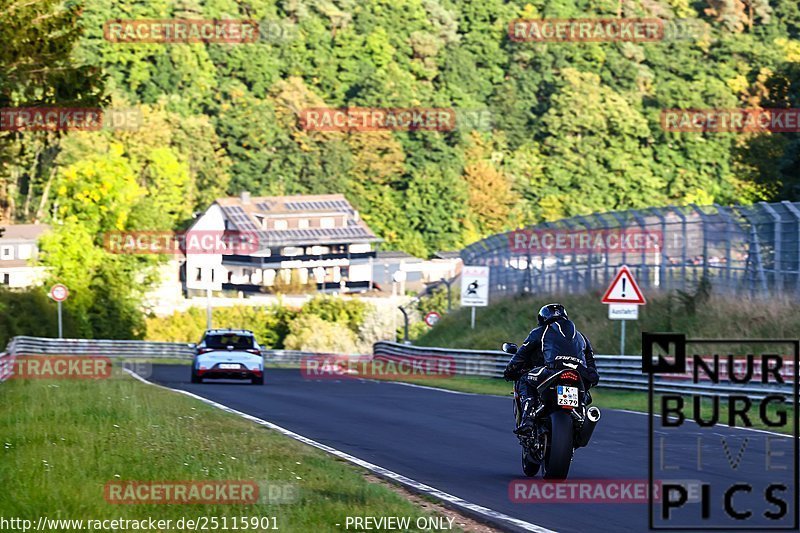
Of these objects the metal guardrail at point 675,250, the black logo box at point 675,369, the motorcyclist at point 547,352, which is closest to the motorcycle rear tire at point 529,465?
the motorcyclist at point 547,352

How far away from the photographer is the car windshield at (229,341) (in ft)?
114

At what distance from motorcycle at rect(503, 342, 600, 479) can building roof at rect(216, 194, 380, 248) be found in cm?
12384

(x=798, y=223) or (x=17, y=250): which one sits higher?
(x=17, y=250)

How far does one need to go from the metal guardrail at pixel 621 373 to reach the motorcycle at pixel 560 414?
2.41 meters

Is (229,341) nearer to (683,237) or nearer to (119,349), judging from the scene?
(683,237)

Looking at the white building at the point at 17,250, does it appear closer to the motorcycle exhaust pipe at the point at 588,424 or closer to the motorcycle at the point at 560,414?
the motorcycle at the point at 560,414

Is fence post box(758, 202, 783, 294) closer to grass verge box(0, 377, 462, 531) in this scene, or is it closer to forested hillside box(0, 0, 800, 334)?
grass verge box(0, 377, 462, 531)

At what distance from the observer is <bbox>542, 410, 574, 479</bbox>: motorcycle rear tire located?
508 inches

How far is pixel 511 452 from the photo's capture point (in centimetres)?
1662

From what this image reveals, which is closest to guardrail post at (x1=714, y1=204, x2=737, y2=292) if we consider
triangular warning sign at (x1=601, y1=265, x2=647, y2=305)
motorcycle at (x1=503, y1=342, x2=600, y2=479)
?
triangular warning sign at (x1=601, y1=265, x2=647, y2=305)

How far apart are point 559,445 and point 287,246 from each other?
129760 mm

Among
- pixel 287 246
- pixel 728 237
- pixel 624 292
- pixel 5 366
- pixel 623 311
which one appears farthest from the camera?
pixel 287 246

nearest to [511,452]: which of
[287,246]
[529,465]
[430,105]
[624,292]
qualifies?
[529,465]

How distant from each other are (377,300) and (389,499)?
107 meters
